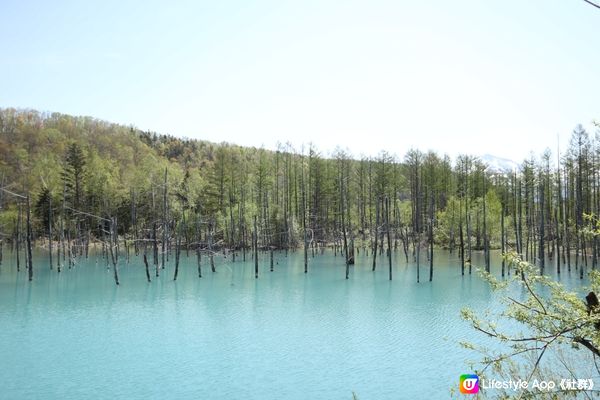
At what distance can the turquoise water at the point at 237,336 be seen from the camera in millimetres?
15719

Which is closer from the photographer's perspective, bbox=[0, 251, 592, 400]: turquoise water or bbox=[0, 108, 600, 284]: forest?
bbox=[0, 251, 592, 400]: turquoise water

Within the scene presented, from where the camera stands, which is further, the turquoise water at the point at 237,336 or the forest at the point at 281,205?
the forest at the point at 281,205

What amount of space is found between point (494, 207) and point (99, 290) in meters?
43.7

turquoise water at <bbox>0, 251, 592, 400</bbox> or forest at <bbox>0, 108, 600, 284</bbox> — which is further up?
forest at <bbox>0, 108, 600, 284</bbox>

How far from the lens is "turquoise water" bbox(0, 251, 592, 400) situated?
15.7 metres

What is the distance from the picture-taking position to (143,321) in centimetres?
2489

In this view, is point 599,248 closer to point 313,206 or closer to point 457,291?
point 457,291

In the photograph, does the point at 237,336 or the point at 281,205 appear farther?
the point at 281,205

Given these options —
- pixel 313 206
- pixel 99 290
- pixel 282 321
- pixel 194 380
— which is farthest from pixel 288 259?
pixel 194 380

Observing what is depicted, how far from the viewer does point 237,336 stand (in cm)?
2184

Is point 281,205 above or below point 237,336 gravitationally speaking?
above

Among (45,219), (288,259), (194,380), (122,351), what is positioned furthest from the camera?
(45,219)

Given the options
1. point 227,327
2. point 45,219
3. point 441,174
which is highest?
Answer: point 441,174

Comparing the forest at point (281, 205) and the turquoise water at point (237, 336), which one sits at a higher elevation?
the forest at point (281, 205)
